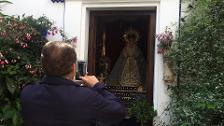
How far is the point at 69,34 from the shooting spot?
743cm

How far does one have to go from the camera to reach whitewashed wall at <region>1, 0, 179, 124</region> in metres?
6.86

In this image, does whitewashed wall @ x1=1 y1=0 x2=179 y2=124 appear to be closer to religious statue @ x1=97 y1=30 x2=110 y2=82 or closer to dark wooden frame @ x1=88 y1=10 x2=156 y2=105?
dark wooden frame @ x1=88 y1=10 x2=156 y2=105

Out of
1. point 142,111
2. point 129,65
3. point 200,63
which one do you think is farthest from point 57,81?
point 129,65

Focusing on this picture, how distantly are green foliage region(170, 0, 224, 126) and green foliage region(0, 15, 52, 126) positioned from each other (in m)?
2.11

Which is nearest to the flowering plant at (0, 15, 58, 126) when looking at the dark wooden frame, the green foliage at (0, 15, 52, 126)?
the green foliage at (0, 15, 52, 126)

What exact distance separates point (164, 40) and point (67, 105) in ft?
13.7

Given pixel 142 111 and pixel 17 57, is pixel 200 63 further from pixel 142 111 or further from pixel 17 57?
pixel 17 57

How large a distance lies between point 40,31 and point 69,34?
46cm

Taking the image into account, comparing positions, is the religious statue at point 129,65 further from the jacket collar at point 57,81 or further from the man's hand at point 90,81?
the jacket collar at point 57,81

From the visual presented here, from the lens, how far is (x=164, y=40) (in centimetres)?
668

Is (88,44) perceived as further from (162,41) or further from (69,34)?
(162,41)

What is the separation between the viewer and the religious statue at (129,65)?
7.72m

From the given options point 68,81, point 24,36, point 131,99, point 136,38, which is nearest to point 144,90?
point 131,99

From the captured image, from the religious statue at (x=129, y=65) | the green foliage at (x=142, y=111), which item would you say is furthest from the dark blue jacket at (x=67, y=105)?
the religious statue at (x=129, y=65)
